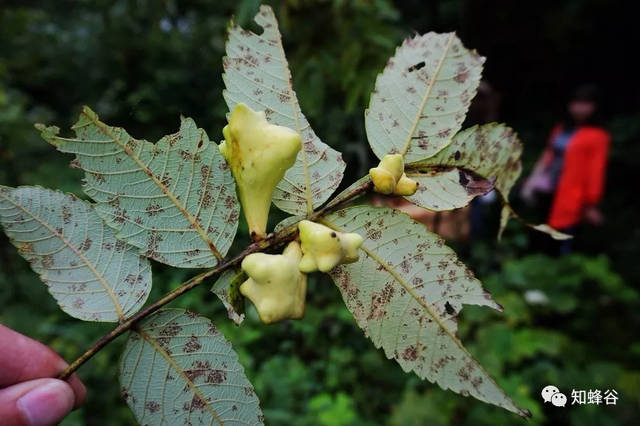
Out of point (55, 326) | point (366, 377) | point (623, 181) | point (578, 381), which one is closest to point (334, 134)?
point (366, 377)

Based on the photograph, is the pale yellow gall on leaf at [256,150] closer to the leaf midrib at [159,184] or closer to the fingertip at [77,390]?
the leaf midrib at [159,184]

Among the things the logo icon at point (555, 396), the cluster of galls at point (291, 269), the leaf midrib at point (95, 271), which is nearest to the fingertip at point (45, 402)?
the leaf midrib at point (95, 271)

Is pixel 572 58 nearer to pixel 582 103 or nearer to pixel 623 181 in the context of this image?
pixel 623 181

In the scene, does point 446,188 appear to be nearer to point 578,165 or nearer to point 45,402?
point 45,402

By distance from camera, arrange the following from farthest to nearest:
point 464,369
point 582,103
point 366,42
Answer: point 582,103 < point 366,42 < point 464,369

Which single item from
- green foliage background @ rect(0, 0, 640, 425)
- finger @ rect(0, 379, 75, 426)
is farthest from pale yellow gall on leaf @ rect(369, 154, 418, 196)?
finger @ rect(0, 379, 75, 426)

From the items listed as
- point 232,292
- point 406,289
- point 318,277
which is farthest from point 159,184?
point 318,277
